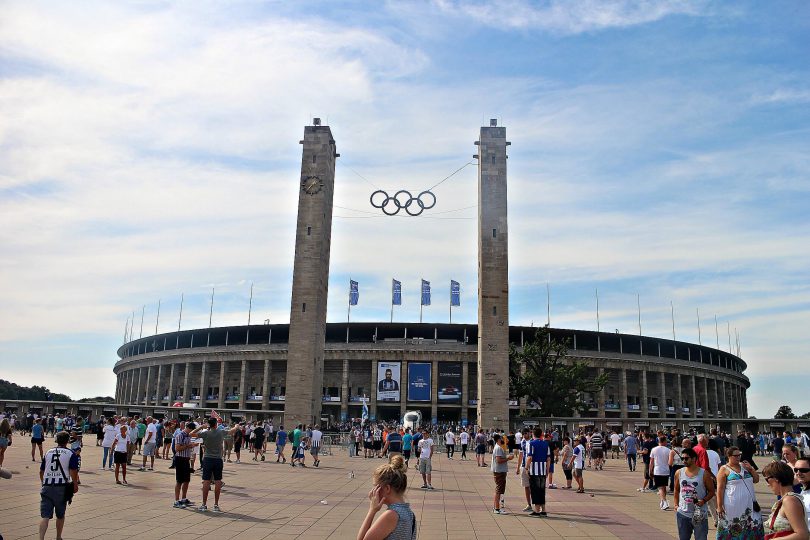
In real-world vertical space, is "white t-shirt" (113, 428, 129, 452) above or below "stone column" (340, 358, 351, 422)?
below

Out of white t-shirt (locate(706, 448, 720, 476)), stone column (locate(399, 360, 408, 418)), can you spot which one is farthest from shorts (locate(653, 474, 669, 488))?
stone column (locate(399, 360, 408, 418))

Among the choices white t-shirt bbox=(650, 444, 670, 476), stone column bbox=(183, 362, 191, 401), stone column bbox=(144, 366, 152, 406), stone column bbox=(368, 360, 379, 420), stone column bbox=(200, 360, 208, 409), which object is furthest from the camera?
stone column bbox=(144, 366, 152, 406)

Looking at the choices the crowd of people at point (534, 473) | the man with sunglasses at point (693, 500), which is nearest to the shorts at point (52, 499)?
the crowd of people at point (534, 473)

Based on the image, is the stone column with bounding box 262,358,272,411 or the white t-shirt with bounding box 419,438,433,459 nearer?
the white t-shirt with bounding box 419,438,433,459

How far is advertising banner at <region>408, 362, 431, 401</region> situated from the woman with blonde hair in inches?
2741

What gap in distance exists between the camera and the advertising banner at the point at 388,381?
74.7 metres

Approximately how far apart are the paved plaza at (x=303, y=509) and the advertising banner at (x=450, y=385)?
2052 inches

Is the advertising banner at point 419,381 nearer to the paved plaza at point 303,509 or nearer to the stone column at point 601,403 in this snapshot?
the stone column at point 601,403

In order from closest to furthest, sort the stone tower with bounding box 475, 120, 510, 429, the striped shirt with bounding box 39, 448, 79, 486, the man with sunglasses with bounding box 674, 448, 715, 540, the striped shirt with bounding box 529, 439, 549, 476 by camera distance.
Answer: the man with sunglasses with bounding box 674, 448, 715, 540, the striped shirt with bounding box 39, 448, 79, 486, the striped shirt with bounding box 529, 439, 549, 476, the stone tower with bounding box 475, 120, 510, 429

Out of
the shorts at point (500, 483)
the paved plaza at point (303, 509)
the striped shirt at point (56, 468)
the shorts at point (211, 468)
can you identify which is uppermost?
the striped shirt at point (56, 468)

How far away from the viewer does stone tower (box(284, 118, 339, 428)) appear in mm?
53469

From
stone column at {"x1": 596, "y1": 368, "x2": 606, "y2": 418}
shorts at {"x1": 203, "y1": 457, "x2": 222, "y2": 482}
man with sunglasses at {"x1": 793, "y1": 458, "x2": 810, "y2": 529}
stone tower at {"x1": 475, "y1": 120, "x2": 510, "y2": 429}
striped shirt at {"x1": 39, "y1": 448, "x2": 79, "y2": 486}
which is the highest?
stone tower at {"x1": 475, "y1": 120, "x2": 510, "y2": 429}

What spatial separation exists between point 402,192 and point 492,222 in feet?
28.6

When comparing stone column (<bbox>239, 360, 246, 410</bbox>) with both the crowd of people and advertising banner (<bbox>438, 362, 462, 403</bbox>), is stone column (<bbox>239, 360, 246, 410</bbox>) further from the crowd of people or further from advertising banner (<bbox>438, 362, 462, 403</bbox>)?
the crowd of people
